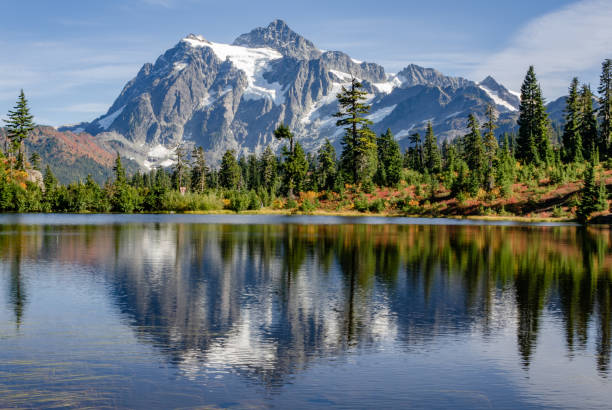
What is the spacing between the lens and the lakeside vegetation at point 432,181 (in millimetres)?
97625

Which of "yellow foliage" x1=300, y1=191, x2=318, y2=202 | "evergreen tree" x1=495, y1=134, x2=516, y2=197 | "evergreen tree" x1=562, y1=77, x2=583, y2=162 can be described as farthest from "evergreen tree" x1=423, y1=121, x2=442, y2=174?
"evergreen tree" x1=495, y1=134, x2=516, y2=197

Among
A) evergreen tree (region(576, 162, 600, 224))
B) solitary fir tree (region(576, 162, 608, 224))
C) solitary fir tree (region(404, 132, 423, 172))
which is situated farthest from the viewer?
solitary fir tree (region(404, 132, 423, 172))

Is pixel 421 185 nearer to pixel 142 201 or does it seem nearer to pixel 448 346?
pixel 142 201

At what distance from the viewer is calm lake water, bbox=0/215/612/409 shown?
12898 millimetres

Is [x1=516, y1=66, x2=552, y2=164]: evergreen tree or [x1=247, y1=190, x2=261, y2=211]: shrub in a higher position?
[x1=516, y1=66, x2=552, y2=164]: evergreen tree

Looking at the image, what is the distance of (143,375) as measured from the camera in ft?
45.5

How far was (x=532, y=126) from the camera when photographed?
127 m

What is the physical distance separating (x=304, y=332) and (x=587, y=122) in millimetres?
133436

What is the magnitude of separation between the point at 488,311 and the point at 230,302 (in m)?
10.9

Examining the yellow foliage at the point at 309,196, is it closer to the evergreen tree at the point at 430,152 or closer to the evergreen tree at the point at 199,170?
the evergreen tree at the point at 430,152

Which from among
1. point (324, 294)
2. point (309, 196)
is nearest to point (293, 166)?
point (309, 196)

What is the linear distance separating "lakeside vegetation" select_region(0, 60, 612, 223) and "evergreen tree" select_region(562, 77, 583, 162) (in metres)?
0.29

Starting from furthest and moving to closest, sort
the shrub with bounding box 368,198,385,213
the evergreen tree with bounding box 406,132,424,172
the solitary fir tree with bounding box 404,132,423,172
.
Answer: the solitary fir tree with bounding box 404,132,423,172 < the evergreen tree with bounding box 406,132,424,172 < the shrub with bounding box 368,198,385,213

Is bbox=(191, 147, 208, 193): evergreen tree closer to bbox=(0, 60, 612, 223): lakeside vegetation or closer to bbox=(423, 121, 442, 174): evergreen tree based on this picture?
bbox=(0, 60, 612, 223): lakeside vegetation
